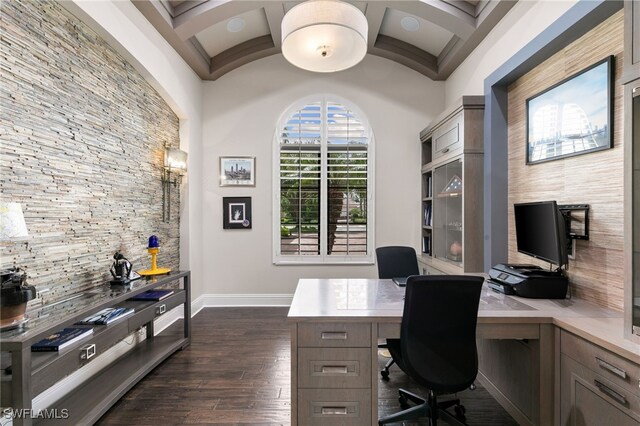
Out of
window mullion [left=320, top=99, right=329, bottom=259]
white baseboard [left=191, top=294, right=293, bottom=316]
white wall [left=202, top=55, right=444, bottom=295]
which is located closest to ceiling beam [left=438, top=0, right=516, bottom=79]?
white wall [left=202, top=55, right=444, bottom=295]

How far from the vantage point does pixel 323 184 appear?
454cm

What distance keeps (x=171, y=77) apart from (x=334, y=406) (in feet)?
12.0

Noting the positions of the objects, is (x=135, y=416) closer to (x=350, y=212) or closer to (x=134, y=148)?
(x=134, y=148)

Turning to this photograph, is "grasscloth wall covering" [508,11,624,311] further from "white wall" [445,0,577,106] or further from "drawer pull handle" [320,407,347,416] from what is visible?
"drawer pull handle" [320,407,347,416]

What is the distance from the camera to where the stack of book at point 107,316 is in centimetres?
217

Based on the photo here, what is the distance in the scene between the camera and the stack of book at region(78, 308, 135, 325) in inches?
85.3

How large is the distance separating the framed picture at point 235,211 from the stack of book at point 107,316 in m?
2.16

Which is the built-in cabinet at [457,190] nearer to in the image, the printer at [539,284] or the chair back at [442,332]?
the printer at [539,284]

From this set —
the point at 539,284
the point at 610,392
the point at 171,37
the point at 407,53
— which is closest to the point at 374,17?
the point at 407,53

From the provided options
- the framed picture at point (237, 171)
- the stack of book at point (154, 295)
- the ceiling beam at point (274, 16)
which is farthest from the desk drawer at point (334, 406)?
the ceiling beam at point (274, 16)

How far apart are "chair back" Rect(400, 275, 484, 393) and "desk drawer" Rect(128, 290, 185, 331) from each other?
2.02 metres

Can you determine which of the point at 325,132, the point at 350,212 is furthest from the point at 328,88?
the point at 350,212


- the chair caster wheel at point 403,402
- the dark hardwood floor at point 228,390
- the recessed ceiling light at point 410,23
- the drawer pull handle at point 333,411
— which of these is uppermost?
the recessed ceiling light at point 410,23

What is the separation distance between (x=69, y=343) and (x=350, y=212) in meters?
3.42
